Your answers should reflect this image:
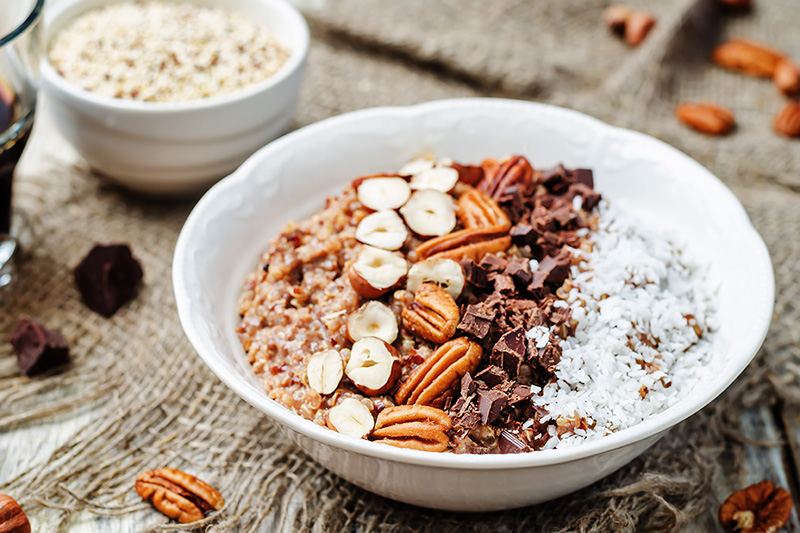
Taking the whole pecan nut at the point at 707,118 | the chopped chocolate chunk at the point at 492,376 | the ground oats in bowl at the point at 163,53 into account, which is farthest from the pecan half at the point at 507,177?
the whole pecan nut at the point at 707,118

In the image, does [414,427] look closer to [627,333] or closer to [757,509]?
[627,333]

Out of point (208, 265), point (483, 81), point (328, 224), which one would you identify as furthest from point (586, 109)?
point (208, 265)

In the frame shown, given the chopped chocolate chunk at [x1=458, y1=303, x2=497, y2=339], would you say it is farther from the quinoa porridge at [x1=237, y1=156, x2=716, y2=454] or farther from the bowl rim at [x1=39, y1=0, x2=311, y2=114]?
the bowl rim at [x1=39, y1=0, x2=311, y2=114]

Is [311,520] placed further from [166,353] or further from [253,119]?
[253,119]

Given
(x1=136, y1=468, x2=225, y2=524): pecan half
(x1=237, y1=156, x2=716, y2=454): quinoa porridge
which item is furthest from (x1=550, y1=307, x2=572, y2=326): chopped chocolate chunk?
(x1=136, y1=468, x2=225, y2=524): pecan half

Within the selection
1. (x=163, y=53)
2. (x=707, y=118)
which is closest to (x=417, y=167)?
(x=163, y=53)

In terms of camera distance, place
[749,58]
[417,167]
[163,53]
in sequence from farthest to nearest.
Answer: [749,58], [163,53], [417,167]

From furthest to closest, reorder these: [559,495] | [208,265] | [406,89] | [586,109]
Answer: [406,89] < [586,109] < [208,265] < [559,495]
